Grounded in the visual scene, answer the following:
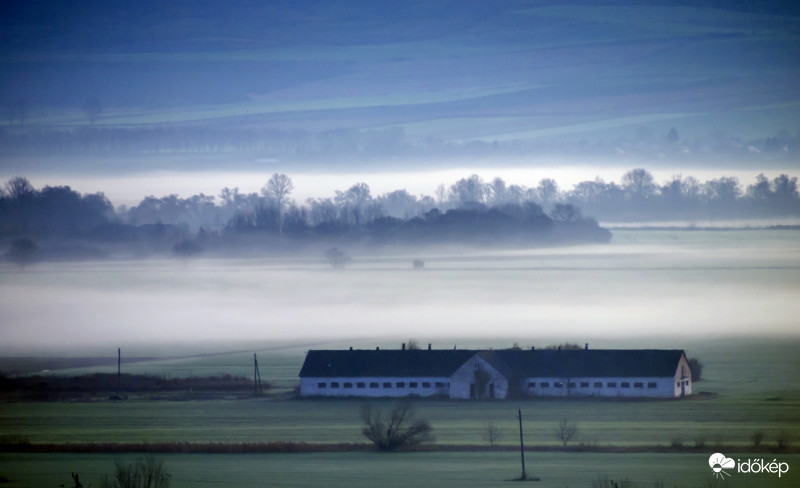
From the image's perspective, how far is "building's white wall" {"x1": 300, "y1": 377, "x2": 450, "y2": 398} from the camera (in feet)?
275

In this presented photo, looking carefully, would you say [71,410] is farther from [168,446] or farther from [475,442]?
[475,442]

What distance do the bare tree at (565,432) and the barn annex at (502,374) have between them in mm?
17903

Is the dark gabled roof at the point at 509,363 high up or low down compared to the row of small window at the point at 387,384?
up

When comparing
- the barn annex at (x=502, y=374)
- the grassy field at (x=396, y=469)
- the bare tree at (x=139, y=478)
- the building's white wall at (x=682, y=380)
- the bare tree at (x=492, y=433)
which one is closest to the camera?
the bare tree at (x=139, y=478)

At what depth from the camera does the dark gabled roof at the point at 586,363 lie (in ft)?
271

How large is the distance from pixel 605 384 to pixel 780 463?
3067 centimetres

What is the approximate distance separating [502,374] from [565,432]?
2113 cm

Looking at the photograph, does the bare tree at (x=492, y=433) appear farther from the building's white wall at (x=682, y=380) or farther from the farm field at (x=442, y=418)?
the building's white wall at (x=682, y=380)

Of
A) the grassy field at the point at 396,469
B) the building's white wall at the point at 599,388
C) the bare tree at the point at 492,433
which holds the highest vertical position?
the building's white wall at the point at 599,388

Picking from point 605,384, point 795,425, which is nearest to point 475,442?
point 795,425

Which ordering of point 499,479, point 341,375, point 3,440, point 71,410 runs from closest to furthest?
point 499,479, point 3,440, point 71,410, point 341,375

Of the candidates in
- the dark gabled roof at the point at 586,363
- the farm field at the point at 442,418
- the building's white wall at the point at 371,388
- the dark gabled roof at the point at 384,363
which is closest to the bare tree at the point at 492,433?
the farm field at the point at 442,418

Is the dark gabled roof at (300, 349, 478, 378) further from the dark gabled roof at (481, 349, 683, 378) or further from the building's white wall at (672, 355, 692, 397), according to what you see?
the building's white wall at (672, 355, 692, 397)

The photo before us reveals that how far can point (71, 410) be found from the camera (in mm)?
77625
